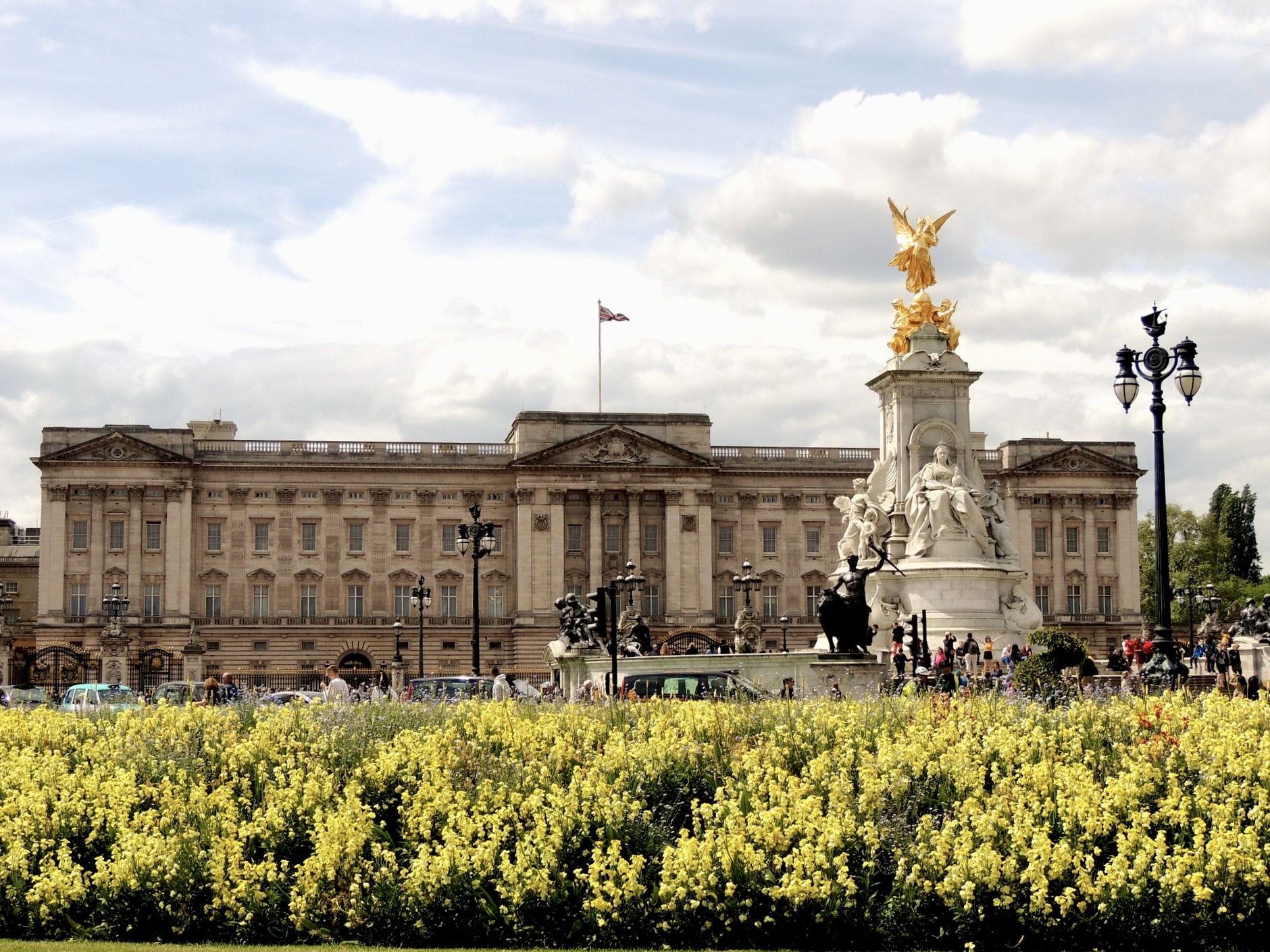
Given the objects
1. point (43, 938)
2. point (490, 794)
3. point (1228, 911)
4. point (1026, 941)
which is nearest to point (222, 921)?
point (43, 938)

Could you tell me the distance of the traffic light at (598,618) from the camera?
37750 mm

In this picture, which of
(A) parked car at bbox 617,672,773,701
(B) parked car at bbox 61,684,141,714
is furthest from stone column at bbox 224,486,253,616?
(A) parked car at bbox 617,672,773,701

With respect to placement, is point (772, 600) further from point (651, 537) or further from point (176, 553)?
point (176, 553)

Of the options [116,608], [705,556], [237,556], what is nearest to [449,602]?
[237,556]

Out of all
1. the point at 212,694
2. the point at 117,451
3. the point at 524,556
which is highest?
the point at 117,451

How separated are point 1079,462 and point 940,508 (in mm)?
66714

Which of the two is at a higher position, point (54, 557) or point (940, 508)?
point (54, 557)

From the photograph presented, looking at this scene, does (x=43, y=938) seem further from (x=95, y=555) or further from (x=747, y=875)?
(x=95, y=555)

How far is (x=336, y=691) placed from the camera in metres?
25.9

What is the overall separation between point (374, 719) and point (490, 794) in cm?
344

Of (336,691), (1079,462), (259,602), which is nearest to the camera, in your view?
(336,691)

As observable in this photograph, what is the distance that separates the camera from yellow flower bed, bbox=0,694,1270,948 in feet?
44.0

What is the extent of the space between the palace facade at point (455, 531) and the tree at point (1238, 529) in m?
24.9

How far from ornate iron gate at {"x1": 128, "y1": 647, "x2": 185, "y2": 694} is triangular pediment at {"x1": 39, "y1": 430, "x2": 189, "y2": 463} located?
1139 centimetres
